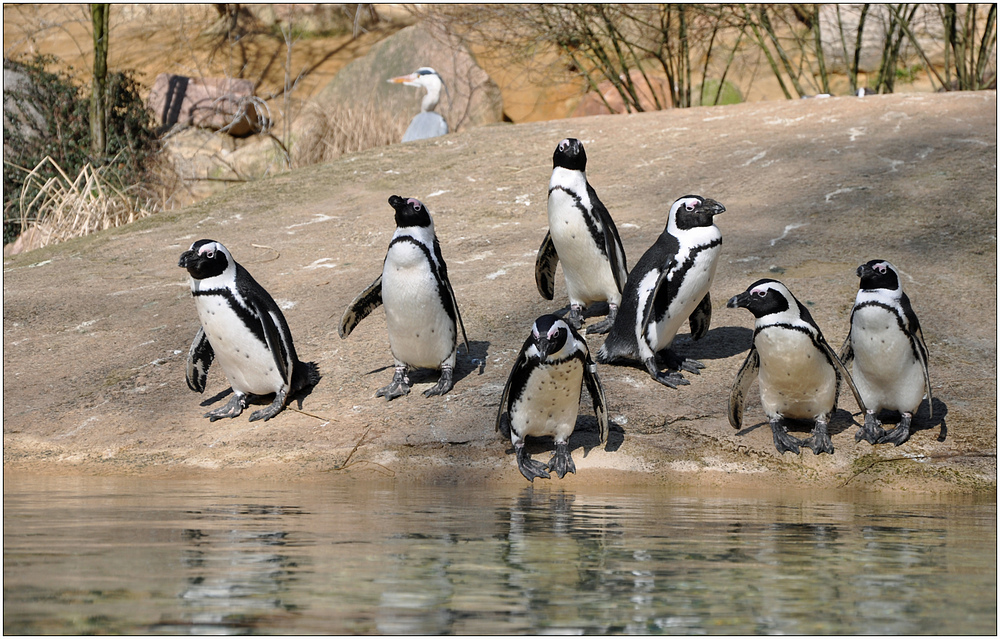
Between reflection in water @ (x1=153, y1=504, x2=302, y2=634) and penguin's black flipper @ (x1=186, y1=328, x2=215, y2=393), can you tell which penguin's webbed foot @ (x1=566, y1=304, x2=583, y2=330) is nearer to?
penguin's black flipper @ (x1=186, y1=328, x2=215, y2=393)

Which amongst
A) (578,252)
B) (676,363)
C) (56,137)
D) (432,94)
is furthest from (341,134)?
(676,363)

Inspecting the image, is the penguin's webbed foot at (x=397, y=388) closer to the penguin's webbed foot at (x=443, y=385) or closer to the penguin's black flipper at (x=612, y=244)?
the penguin's webbed foot at (x=443, y=385)

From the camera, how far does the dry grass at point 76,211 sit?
9266 millimetres

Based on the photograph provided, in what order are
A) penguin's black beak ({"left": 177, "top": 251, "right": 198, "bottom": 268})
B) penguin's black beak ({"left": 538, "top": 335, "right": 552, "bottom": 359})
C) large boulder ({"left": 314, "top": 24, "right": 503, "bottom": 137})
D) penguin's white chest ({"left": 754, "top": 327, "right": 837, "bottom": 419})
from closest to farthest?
penguin's black beak ({"left": 538, "top": 335, "right": 552, "bottom": 359}), penguin's white chest ({"left": 754, "top": 327, "right": 837, "bottom": 419}), penguin's black beak ({"left": 177, "top": 251, "right": 198, "bottom": 268}), large boulder ({"left": 314, "top": 24, "right": 503, "bottom": 137})

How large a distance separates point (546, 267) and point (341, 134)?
20.9 feet

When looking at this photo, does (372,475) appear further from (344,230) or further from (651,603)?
(344,230)

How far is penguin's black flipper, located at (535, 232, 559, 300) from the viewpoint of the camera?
16.9ft

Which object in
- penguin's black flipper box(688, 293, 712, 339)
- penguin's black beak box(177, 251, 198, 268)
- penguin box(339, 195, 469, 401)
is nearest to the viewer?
penguin's black beak box(177, 251, 198, 268)

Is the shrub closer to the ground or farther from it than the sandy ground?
farther from it

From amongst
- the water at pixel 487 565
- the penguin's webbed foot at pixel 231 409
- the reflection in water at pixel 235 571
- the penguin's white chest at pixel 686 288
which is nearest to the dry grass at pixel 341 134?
the penguin's webbed foot at pixel 231 409

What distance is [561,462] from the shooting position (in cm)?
384

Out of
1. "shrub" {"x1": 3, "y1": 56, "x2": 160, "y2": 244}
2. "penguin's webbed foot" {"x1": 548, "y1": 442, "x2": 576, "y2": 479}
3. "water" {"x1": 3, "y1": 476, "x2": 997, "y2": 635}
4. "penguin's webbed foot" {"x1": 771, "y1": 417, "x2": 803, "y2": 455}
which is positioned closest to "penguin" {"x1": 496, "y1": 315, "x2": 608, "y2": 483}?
"penguin's webbed foot" {"x1": 548, "y1": 442, "x2": 576, "y2": 479}

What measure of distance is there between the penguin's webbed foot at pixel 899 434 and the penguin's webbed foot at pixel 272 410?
2495 mm

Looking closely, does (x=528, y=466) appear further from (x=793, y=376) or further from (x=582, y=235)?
(x=582, y=235)
